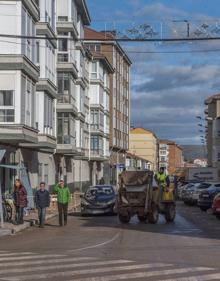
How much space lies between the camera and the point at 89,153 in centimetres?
7431

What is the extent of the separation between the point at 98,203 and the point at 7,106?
667 centimetres

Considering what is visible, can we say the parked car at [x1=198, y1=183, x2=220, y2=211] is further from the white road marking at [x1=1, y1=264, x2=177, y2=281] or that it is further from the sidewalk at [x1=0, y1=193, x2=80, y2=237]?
the white road marking at [x1=1, y1=264, x2=177, y2=281]

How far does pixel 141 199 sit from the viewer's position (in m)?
27.4

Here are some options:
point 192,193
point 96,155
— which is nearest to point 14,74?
point 192,193

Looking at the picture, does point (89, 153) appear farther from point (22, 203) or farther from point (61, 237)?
point (61, 237)

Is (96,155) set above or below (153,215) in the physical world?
above

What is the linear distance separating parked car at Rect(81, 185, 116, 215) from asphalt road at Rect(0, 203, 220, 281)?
27.8ft

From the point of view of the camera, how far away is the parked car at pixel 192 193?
46213mm

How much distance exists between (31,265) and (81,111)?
5008 cm

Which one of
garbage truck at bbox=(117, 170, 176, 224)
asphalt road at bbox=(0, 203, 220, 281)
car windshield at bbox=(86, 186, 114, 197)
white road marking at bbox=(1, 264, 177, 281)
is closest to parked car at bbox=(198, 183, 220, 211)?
car windshield at bbox=(86, 186, 114, 197)

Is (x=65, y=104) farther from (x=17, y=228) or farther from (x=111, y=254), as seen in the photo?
(x=111, y=254)

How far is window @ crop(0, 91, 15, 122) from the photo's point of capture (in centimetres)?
3153

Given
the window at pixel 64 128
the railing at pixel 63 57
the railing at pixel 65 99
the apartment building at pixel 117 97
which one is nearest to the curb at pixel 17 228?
the window at pixel 64 128

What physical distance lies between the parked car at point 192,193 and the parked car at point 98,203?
43.2 ft
